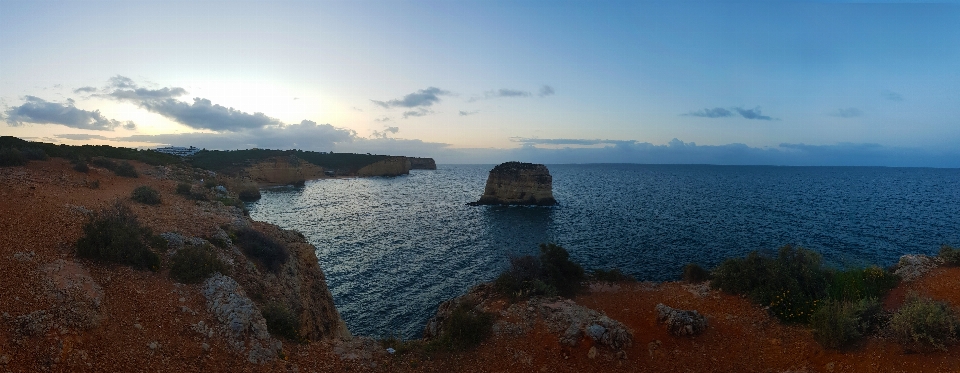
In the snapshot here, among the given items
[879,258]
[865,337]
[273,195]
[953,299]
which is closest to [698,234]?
[879,258]

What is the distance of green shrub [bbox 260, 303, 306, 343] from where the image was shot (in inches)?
446

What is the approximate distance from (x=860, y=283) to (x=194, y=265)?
22.1 metres

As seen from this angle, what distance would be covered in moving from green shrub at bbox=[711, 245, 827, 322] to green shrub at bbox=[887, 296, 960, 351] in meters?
2.93

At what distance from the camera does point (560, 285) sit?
18047mm

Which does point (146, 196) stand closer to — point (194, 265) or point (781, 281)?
point (194, 265)

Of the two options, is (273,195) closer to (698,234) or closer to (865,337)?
(698,234)

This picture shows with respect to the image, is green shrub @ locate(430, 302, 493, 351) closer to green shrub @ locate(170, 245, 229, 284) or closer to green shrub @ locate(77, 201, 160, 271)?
green shrub @ locate(170, 245, 229, 284)

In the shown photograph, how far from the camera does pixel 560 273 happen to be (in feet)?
60.6

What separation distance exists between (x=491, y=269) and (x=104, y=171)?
933 inches

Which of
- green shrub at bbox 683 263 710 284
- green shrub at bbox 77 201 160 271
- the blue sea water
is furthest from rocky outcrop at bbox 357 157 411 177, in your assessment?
green shrub at bbox 77 201 160 271

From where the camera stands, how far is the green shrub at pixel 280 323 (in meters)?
11.3

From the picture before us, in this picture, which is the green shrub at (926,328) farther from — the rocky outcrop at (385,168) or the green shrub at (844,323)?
the rocky outcrop at (385,168)

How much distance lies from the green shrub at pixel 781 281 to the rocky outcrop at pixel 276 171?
8702 centimetres

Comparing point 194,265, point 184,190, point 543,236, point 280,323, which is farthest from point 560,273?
point 543,236
